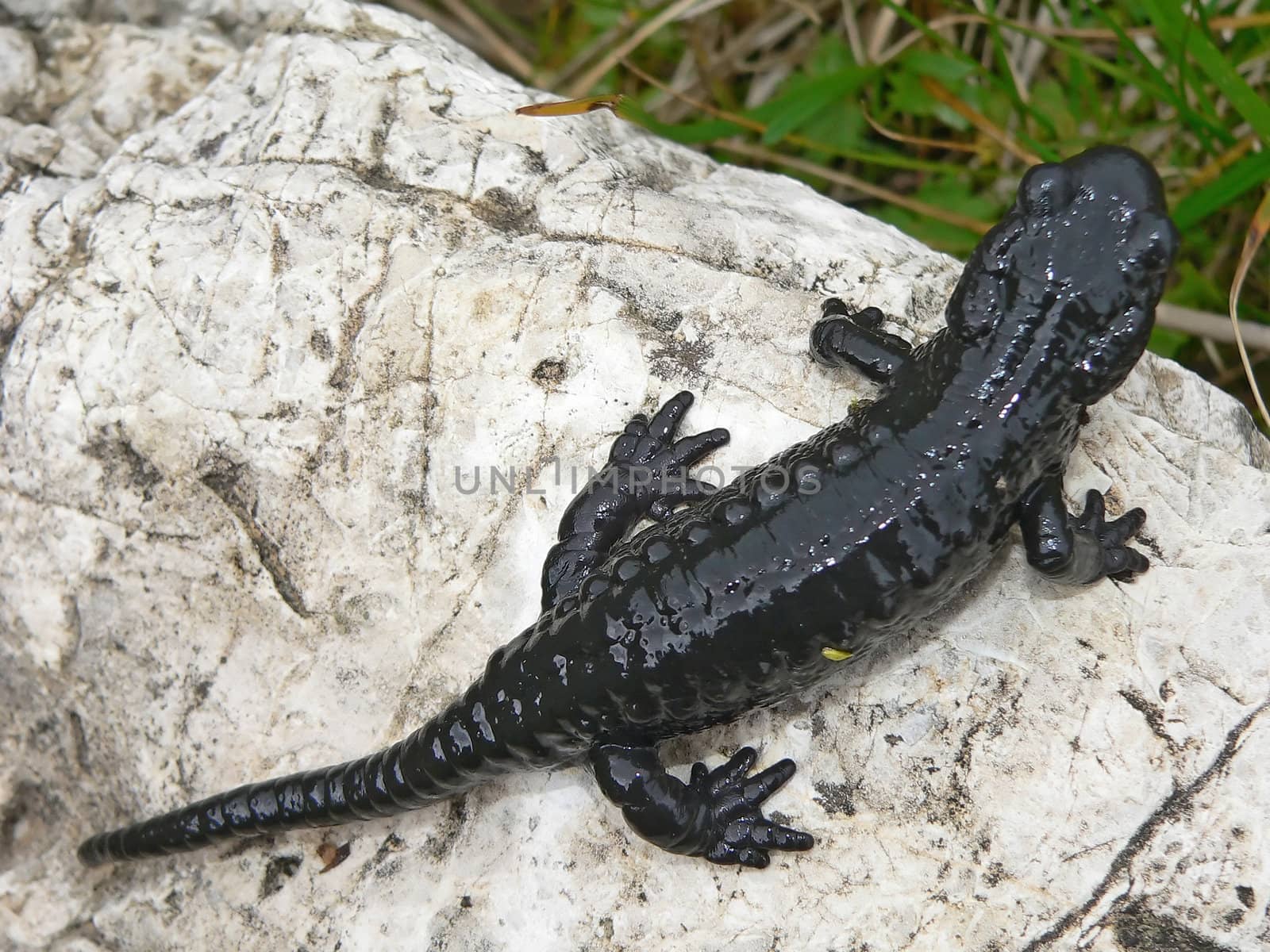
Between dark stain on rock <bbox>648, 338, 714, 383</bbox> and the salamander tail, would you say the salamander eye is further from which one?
the salamander tail

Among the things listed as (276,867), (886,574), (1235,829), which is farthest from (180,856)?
(1235,829)

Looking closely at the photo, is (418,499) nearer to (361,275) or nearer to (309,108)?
(361,275)

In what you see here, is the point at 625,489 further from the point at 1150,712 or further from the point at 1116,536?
the point at 1150,712

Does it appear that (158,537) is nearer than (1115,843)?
No

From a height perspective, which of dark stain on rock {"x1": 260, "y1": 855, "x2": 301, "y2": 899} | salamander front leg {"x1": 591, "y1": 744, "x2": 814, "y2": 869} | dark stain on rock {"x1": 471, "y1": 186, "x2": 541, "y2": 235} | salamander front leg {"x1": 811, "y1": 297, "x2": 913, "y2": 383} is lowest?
dark stain on rock {"x1": 260, "y1": 855, "x2": 301, "y2": 899}

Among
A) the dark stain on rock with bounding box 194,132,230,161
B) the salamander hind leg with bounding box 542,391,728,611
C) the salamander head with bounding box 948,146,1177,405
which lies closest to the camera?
the salamander head with bounding box 948,146,1177,405

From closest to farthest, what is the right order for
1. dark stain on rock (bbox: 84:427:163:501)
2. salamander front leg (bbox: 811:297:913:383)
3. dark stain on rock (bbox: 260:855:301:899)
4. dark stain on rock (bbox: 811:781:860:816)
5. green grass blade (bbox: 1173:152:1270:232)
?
dark stain on rock (bbox: 811:781:860:816) < salamander front leg (bbox: 811:297:913:383) < dark stain on rock (bbox: 260:855:301:899) < dark stain on rock (bbox: 84:427:163:501) < green grass blade (bbox: 1173:152:1270:232)

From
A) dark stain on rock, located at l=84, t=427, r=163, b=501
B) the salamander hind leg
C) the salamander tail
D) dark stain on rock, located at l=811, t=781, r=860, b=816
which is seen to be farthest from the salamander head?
dark stain on rock, located at l=84, t=427, r=163, b=501
